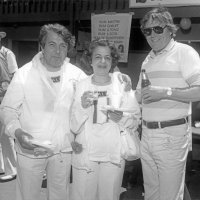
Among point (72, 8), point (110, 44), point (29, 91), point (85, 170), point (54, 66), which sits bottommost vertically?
point (85, 170)

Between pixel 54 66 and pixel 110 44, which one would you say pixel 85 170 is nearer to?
pixel 54 66

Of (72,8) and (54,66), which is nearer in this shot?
(54,66)

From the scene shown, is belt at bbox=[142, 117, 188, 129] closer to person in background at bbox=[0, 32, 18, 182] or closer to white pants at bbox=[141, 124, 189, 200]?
white pants at bbox=[141, 124, 189, 200]

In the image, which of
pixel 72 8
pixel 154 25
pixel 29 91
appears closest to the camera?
pixel 29 91

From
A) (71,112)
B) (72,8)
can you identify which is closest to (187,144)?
(71,112)

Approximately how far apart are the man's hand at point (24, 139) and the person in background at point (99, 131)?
383mm

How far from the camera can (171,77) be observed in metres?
2.75

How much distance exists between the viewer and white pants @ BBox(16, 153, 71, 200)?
105 inches

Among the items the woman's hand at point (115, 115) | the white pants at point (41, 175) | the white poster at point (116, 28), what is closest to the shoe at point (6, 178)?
the white pants at point (41, 175)

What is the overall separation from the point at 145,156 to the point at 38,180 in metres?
0.92

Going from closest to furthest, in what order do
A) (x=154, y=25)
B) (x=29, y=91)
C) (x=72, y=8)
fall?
(x=29, y=91) → (x=154, y=25) → (x=72, y=8)

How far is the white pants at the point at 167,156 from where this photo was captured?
2775 mm

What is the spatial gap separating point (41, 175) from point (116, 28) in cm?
387

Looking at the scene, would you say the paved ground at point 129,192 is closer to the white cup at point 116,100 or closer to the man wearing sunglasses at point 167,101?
the man wearing sunglasses at point 167,101
